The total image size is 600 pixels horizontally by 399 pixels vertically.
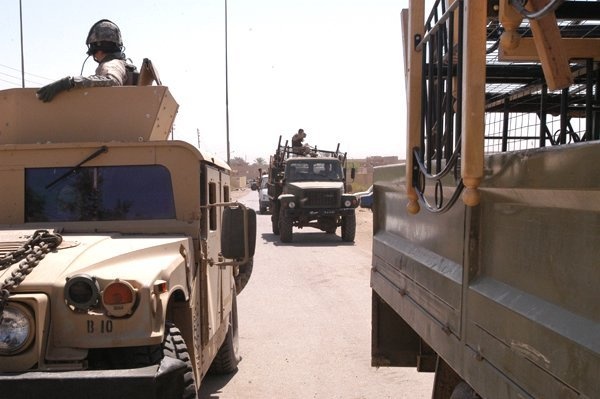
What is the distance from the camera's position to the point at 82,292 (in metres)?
3.04

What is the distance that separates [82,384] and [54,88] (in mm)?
2548

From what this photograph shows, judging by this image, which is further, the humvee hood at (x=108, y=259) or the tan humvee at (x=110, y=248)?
the humvee hood at (x=108, y=259)

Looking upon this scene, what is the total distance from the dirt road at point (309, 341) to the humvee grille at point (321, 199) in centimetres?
452

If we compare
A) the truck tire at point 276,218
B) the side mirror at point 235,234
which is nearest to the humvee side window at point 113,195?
the side mirror at point 235,234

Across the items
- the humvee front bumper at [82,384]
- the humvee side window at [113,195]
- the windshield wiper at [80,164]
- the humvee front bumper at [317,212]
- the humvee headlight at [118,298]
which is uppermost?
the windshield wiper at [80,164]

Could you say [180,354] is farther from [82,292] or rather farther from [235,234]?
[235,234]

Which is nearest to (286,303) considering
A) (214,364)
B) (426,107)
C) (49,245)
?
(214,364)

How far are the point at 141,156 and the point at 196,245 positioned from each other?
0.70 meters

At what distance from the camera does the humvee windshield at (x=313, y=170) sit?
18.1 meters

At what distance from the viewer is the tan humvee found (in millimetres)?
2965

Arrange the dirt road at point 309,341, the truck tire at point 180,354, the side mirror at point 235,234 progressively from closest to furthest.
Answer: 1. the truck tire at point 180,354
2. the side mirror at point 235,234
3. the dirt road at point 309,341

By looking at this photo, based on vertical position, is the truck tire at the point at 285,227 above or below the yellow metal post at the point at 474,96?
below

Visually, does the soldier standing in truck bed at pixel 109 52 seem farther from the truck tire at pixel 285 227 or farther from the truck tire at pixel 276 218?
the truck tire at pixel 276 218

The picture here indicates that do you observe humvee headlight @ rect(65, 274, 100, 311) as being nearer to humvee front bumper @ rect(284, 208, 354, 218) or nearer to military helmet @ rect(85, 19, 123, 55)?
military helmet @ rect(85, 19, 123, 55)
